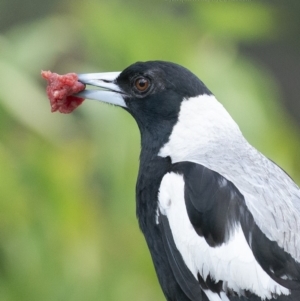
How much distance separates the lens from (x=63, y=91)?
245cm

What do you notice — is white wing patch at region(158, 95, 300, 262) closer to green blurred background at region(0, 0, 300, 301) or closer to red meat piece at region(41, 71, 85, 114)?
green blurred background at region(0, 0, 300, 301)

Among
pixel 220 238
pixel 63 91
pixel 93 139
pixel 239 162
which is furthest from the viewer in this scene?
pixel 93 139

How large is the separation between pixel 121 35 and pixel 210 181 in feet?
1.93

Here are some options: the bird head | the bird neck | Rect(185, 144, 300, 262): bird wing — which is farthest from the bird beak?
Rect(185, 144, 300, 262): bird wing

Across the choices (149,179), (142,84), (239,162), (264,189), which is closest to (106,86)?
(142,84)

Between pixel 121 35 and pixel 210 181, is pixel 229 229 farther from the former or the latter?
pixel 121 35

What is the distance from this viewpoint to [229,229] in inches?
84.6

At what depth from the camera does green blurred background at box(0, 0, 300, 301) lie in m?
2.47

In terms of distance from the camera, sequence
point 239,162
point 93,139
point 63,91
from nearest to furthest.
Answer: point 239,162 < point 63,91 < point 93,139

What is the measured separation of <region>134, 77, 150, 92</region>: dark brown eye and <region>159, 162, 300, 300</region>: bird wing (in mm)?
319

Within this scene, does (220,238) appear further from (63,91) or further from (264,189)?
(63,91)

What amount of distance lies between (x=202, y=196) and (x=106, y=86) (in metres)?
0.49

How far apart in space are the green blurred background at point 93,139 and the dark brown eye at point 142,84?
11 cm

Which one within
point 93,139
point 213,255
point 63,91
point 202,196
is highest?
point 63,91
